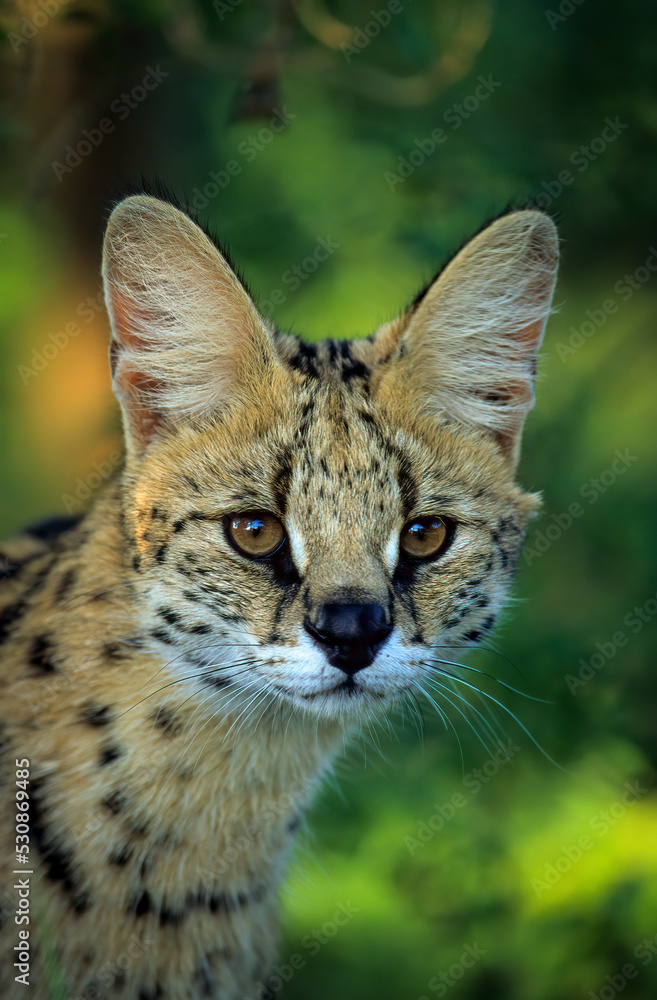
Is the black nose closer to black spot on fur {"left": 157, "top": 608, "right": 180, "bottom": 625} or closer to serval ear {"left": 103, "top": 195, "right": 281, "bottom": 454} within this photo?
black spot on fur {"left": 157, "top": 608, "right": 180, "bottom": 625}

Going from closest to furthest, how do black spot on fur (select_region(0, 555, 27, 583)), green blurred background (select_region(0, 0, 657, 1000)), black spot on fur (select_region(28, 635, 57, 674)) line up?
black spot on fur (select_region(28, 635, 57, 674)) → black spot on fur (select_region(0, 555, 27, 583)) → green blurred background (select_region(0, 0, 657, 1000))

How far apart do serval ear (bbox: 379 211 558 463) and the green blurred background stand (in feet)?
3.52

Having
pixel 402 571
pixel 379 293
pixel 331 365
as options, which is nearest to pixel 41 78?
pixel 379 293

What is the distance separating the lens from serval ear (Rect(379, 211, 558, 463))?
2711 millimetres

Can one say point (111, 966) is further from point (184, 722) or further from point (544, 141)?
point (544, 141)

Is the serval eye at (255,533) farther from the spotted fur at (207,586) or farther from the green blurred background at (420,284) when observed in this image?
→ the green blurred background at (420,284)

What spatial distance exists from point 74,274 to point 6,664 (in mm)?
3004

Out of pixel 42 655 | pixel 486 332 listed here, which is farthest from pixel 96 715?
pixel 486 332

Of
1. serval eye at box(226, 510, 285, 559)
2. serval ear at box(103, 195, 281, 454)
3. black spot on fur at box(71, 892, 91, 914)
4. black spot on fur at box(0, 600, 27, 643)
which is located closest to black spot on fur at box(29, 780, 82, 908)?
black spot on fur at box(71, 892, 91, 914)

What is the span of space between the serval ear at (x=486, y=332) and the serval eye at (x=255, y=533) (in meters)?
0.53

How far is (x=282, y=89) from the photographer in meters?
5.02

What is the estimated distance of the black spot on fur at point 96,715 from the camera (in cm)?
263

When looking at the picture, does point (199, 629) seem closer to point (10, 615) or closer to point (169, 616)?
point (169, 616)

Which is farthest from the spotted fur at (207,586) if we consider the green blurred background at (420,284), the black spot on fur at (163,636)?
the green blurred background at (420,284)
